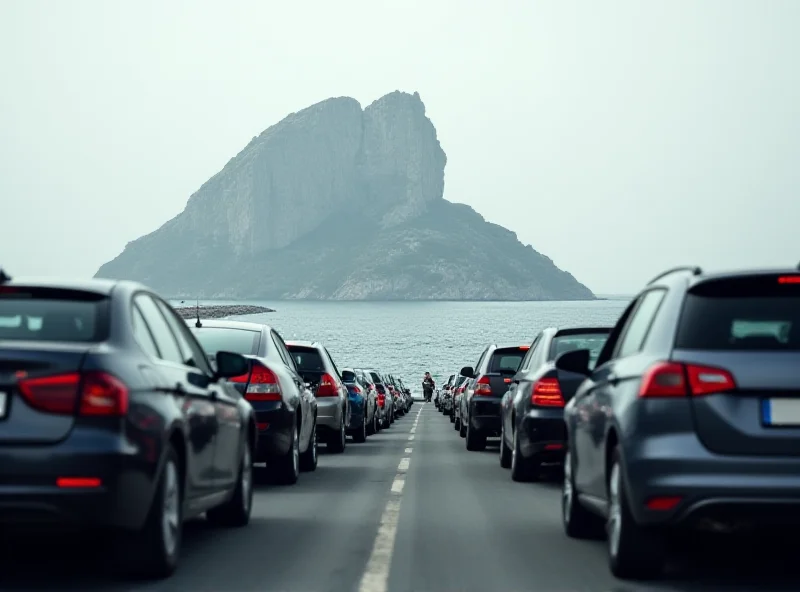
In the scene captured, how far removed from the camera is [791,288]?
23.2ft

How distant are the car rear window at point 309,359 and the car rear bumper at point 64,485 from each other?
12106 millimetres

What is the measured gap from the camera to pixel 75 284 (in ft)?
24.5

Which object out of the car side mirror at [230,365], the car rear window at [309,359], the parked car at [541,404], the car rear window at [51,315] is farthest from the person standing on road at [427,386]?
the car rear window at [51,315]

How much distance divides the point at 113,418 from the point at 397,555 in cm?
258

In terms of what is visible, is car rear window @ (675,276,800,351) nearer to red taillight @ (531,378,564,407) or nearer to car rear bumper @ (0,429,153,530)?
car rear bumper @ (0,429,153,530)

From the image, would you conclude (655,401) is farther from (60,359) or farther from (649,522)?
(60,359)

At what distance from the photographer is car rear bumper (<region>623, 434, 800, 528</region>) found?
6520mm

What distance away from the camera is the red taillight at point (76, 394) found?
6.46 m

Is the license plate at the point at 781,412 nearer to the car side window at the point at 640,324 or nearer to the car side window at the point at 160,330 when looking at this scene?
the car side window at the point at 640,324

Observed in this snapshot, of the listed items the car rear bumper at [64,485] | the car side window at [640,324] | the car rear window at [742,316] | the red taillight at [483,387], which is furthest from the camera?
the red taillight at [483,387]

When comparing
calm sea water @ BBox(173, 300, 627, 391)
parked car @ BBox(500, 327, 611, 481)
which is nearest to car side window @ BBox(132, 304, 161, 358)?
parked car @ BBox(500, 327, 611, 481)

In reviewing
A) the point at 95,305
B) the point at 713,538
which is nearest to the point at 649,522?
the point at 713,538

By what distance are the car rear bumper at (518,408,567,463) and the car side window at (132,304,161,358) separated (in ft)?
20.6

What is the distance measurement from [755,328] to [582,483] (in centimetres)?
210
